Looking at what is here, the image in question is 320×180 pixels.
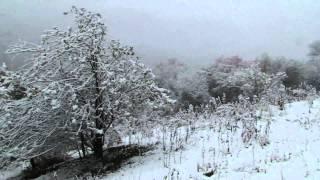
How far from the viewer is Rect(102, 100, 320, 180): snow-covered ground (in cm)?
742

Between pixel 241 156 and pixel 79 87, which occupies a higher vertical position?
pixel 79 87

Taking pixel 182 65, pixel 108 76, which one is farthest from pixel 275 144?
pixel 182 65

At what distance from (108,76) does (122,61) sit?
0.88 metres

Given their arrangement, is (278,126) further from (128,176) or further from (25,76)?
(25,76)

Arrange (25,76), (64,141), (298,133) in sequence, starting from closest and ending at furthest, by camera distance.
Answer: (298,133) → (25,76) → (64,141)

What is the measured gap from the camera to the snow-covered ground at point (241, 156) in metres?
7.42

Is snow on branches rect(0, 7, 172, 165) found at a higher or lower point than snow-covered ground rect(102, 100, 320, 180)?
higher

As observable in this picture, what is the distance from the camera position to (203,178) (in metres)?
7.61

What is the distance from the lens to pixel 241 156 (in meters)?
8.72

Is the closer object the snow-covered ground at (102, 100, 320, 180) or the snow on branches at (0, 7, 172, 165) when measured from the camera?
the snow-covered ground at (102, 100, 320, 180)

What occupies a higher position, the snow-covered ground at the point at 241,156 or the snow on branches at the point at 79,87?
the snow on branches at the point at 79,87

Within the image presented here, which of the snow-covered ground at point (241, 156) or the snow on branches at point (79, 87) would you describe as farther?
the snow on branches at point (79, 87)

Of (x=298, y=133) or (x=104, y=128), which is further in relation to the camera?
(x=104, y=128)

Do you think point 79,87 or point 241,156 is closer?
point 241,156
